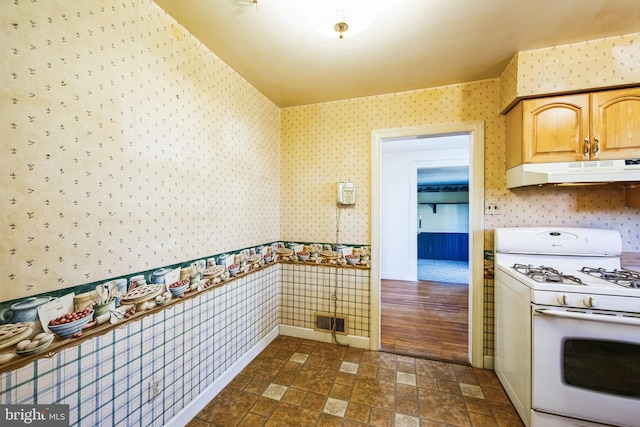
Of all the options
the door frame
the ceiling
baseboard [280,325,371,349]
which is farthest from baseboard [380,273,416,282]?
the ceiling

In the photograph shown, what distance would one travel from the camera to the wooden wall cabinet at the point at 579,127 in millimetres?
1684

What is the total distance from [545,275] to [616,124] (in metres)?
1.16

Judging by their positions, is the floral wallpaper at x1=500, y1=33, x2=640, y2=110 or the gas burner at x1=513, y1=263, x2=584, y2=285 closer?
the gas burner at x1=513, y1=263, x2=584, y2=285

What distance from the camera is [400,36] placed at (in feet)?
5.54

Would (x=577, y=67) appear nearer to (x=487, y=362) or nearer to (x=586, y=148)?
(x=586, y=148)

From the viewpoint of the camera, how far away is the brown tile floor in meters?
1.67

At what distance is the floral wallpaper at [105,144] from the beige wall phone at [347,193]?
3.66ft

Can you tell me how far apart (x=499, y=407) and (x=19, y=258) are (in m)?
2.84

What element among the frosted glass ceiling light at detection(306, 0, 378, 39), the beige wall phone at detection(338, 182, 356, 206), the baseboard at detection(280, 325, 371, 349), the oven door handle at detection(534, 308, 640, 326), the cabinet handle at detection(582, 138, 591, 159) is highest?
the frosted glass ceiling light at detection(306, 0, 378, 39)

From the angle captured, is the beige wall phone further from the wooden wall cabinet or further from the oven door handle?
the oven door handle

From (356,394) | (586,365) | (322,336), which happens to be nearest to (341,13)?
(586,365)

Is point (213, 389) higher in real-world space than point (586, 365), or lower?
lower

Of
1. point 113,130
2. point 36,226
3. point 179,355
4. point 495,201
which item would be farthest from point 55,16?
point 495,201

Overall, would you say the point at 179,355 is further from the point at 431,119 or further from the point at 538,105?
the point at 538,105
